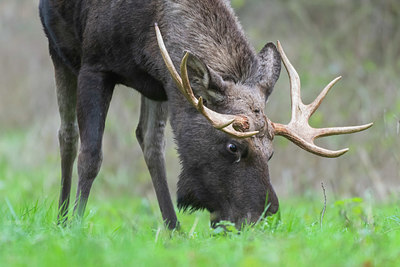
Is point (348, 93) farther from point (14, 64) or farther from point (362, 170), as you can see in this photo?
point (14, 64)

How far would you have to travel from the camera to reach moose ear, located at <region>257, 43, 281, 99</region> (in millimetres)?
5438

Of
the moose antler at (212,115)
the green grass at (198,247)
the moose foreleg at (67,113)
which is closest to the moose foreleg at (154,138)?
the moose foreleg at (67,113)

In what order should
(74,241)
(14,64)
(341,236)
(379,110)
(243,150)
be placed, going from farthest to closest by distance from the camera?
(14,64), (379,110), (243,150), (341,236), (74,241)

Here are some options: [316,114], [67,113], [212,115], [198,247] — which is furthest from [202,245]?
[316,114]

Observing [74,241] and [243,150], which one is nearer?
[74,241]

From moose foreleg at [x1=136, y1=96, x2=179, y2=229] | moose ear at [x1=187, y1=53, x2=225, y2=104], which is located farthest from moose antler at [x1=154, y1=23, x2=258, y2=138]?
moose foreleg at [x1=136, y1=96, x2=179, y2=229]

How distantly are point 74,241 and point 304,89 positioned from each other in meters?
8.72

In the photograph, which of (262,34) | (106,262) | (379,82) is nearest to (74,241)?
(106,262)

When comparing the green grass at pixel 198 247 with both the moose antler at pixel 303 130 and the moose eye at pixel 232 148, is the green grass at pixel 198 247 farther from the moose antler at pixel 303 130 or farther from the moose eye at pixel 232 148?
the moose antler at pixel 303 130

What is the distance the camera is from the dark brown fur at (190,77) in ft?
16.4

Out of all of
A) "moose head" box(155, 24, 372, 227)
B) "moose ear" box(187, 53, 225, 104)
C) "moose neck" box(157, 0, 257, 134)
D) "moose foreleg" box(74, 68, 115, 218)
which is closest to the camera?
"moose head" box(155, 24, 372, 227)

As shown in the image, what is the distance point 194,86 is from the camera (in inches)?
207

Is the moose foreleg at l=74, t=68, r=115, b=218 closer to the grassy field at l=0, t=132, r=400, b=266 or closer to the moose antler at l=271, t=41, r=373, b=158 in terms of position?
the grassy field at l=0, t=132, r=400, b=266

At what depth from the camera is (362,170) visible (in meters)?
10.6
